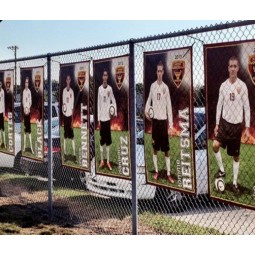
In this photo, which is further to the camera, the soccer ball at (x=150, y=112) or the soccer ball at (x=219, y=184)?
the soccer ball at (x=150, y=112)

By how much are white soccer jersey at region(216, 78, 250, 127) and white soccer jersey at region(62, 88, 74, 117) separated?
2.84 meters

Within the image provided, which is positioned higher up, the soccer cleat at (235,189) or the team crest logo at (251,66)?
the team crest logo at (251,66)

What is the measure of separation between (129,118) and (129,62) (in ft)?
2.31

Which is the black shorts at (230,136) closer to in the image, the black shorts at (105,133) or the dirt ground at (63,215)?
the black shorts at (105,133)

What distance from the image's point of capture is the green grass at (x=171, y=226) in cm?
584

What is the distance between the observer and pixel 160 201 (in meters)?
6.63

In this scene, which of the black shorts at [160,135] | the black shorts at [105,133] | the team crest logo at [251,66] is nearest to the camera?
the team crest logo at [251,66]

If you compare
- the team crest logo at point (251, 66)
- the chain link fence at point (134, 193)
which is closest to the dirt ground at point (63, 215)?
the chain link fence at point (134, 193)

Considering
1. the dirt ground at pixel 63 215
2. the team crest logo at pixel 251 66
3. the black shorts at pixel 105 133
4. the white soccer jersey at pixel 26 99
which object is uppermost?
the team crest logo at pixel 251 66

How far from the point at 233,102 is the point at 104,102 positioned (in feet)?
6.92

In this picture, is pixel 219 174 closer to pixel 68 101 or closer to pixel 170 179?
pixel 170 179

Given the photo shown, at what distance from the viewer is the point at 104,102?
593cm

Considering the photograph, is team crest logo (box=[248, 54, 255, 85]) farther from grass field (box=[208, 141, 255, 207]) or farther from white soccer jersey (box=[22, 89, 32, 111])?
white soccer jersey (box=[22, 89, 32, 111])

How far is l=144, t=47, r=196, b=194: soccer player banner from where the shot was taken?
482 centimetres
